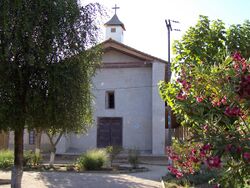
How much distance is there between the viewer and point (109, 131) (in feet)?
97.6

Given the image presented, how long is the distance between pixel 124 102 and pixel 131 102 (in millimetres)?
496

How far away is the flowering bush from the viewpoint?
14.3ft

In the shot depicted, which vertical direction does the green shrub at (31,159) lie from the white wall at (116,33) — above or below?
below

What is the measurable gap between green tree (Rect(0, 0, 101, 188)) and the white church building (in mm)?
18216

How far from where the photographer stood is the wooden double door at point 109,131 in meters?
29.7

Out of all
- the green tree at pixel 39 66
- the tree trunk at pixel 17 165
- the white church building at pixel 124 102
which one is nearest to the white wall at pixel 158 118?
the white church building at pixel 124 102

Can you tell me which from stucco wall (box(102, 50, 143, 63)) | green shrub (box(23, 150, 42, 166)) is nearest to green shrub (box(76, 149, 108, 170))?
green shrub (box(23, 150, 42, 166))

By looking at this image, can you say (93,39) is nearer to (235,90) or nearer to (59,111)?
(59,111)

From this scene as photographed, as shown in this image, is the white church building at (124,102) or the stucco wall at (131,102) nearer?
the white church building at (124,102)

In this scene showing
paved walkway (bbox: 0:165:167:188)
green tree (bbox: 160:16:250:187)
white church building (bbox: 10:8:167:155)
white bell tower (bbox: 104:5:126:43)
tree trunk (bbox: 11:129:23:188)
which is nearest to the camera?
green tree (bbox: 160:16:250:187)

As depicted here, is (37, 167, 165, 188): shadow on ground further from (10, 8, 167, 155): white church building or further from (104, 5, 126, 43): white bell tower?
(104, 5, 126, 43): white bell tower

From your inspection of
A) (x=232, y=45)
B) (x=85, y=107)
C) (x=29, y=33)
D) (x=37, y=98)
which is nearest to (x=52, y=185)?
(x=85, y=107)

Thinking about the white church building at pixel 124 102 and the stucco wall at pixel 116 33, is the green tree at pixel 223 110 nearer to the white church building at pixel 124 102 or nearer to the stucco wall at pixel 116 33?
the white church building at pixel 124 102

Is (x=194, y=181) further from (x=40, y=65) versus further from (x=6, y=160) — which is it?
(x=6, y=160)
